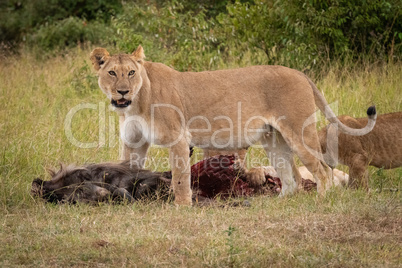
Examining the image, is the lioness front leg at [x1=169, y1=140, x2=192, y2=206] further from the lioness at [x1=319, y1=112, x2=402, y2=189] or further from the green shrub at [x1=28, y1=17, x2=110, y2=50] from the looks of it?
the green shrub at [x1=28, y1=17, x2=110, y2=50]

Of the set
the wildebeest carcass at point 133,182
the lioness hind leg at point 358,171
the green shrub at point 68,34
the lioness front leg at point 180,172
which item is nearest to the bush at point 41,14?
the green shrub at point 68,34

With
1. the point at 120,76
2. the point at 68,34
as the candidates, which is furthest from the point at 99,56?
the point at 68,34

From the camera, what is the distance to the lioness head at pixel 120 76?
5.49 m

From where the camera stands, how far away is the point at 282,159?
6.20m

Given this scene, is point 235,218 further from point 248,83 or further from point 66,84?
point 66,84

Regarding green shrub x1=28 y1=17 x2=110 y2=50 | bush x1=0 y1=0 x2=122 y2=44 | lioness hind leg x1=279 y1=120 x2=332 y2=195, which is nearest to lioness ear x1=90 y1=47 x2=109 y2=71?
lioness hind leg x1=279 y1=120 x2=332 y2=195

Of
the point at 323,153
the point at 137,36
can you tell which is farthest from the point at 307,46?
the point at 323,153

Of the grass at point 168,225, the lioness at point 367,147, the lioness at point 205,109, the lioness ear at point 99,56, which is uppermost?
the lioness ear at point 99,56

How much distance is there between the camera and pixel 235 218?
15.7ft

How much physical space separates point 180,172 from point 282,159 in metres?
1.18

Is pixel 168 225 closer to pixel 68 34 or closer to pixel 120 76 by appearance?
pixel 120 76

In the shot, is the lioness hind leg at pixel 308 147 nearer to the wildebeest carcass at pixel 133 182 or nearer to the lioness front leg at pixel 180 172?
the wildebeest carcass at pixel 133 182

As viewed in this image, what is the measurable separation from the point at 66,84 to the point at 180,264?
7.06 metres

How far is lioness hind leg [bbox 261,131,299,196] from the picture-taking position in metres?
6.12
